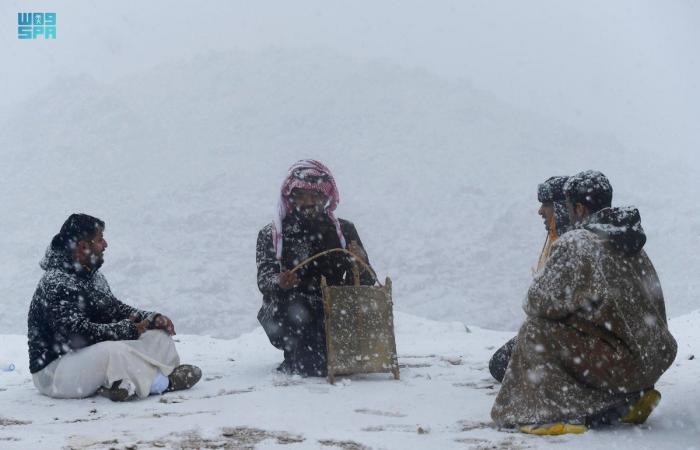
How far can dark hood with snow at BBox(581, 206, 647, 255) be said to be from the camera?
3.18m

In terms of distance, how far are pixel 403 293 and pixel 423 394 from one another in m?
34.9

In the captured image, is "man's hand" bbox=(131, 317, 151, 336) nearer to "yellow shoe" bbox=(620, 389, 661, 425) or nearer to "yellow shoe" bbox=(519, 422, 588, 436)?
"yellow shoe" bbox=(519, 422, 588, 436)

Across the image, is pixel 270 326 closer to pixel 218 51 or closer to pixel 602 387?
pixel 602 387

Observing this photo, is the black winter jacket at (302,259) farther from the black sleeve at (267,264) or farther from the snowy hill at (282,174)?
the snowy hill at (282,174)

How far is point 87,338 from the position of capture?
4.59m

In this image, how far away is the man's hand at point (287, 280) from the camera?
5.08 m

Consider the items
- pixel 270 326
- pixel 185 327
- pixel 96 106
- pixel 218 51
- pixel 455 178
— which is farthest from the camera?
pixel 218 51

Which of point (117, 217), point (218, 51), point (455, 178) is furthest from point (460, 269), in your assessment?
point (218, 51)

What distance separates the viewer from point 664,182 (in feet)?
189

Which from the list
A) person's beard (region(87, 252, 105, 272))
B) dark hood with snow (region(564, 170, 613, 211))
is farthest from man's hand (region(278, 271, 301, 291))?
dark hood with snow (region(564, 170, 613, 211))

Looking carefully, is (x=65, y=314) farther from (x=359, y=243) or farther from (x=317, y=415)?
(x=359, y=243)

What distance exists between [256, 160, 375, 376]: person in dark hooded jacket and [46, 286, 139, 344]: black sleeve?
1187 mm

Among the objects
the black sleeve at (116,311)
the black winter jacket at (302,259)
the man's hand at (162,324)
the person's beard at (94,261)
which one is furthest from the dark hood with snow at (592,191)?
the person's beard at (94,261)

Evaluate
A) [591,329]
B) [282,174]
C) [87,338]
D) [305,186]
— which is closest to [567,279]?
[591,329]
